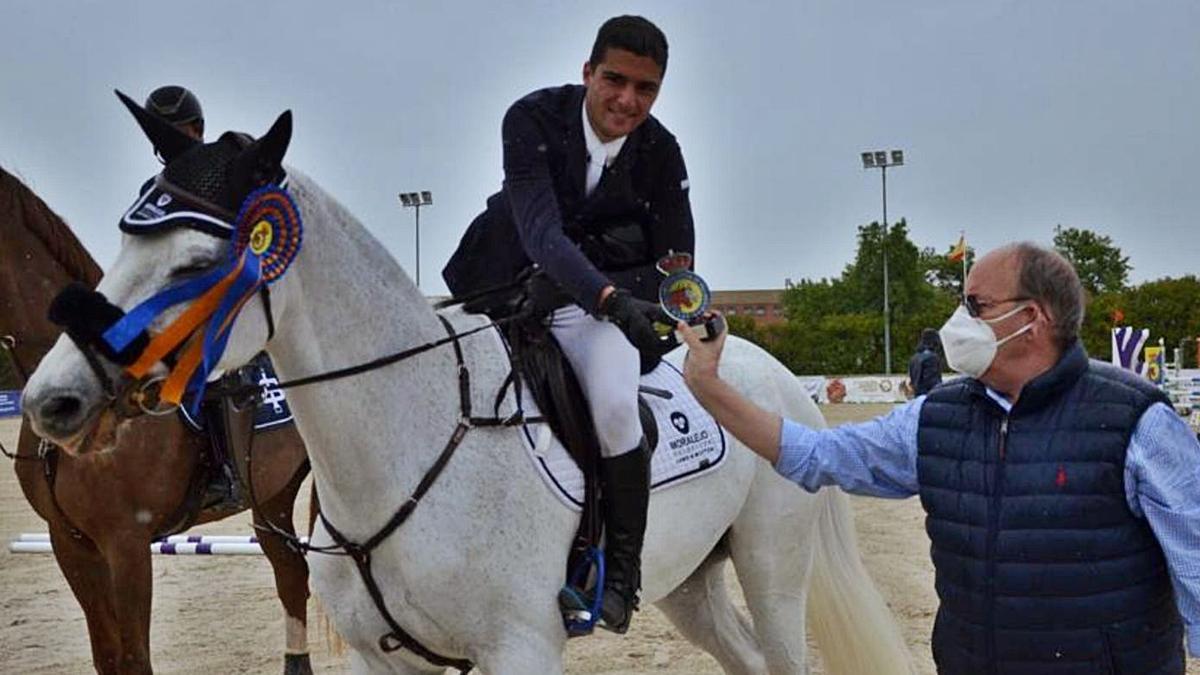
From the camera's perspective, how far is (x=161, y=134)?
279 centimetres

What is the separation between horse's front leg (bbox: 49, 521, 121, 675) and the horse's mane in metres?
1.11

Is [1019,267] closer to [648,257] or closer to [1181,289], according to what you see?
[648,257]

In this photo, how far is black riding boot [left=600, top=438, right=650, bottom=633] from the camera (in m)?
3.33

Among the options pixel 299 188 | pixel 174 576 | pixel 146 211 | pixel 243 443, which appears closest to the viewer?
pixel 146 211

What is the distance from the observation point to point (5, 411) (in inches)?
1361

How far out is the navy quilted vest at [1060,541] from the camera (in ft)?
8.21

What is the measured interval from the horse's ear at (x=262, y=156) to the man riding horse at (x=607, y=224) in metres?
0.77

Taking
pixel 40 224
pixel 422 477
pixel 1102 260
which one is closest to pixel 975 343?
pixel 422 477

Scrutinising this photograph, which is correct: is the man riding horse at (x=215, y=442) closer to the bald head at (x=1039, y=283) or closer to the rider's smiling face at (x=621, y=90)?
the rider's smiling face at (x=621, y=90)

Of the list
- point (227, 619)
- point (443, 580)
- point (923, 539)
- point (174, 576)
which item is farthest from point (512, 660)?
point (923, 539)

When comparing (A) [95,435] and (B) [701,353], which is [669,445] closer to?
(B) [701,353]

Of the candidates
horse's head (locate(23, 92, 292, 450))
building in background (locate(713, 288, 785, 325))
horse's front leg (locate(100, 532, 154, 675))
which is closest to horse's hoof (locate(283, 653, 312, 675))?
horse's front leg (locate(100, 532, 154, 675))

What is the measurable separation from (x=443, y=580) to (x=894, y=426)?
124 cm

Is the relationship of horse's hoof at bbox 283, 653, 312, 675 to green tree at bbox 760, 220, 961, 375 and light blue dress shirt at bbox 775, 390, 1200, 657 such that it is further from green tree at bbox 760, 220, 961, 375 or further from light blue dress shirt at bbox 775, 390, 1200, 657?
green tree at bbox 760, 220, 961, 375
